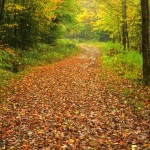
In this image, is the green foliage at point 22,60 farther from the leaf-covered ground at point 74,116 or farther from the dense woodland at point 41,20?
the leaf-covered ground at point 74,116

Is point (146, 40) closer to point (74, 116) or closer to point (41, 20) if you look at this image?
point (74, 116)

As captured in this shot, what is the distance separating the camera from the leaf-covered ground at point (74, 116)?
22.5 feet

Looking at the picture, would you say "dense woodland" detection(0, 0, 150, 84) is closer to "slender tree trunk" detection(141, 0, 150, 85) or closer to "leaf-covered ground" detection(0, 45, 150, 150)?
"slender tree trunk" detection(141, 0, 150, 85)

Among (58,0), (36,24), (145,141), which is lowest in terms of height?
(145,141)

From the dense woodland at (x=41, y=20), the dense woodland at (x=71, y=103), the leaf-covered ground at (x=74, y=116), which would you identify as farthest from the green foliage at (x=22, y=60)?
the leaf-covered ground at (x=74, y=116)

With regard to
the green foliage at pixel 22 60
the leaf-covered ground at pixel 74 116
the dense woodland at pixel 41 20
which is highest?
the dense woodland at pixel 41 20

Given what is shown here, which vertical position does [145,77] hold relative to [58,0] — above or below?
below

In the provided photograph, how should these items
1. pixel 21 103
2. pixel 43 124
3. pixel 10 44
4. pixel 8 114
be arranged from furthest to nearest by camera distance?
pixel 10 44 → pixel 21 103 → pixel 8 114 → pixel 43 124

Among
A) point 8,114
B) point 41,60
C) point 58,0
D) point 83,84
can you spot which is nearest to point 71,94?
point 83,84

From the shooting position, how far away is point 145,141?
21.8 ft

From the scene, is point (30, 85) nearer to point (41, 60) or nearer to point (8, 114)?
point (8, 114)

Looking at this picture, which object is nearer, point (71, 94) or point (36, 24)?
point (71, 94)

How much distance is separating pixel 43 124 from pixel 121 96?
168 inches

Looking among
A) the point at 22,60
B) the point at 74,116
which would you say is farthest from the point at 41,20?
the point at 74,116
